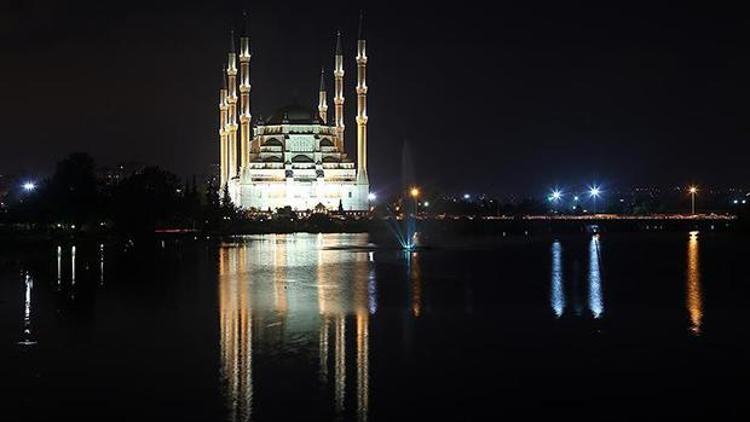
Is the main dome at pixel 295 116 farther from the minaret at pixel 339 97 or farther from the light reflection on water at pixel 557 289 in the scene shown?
the light reflection on water at pixel 557 289

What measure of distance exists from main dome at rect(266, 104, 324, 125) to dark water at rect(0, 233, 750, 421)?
74.0 meters

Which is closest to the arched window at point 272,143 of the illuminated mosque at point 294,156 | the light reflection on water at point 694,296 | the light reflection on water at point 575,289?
the illuminated mosque at point 294,156

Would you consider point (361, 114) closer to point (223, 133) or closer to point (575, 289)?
point (223, 133)

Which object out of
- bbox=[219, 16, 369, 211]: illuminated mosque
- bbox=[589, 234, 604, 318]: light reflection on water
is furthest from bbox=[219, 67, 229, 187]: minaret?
bbox=[589, 234, 604, 318]: light reflection on water

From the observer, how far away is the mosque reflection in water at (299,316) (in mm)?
14305

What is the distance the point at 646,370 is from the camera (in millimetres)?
15469

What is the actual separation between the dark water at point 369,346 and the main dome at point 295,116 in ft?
243

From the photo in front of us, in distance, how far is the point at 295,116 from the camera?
10731 centimetres

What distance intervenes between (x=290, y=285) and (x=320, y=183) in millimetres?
75277

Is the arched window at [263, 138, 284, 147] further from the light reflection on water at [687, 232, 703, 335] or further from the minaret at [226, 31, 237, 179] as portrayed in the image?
the light reflection on water at [687, 232, 703, 335]

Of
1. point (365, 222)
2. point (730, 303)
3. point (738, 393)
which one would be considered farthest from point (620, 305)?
point (365, 222)

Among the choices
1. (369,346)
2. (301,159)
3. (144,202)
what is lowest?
(369,346)

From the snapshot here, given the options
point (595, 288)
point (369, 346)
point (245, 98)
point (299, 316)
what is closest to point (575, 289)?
point (595, 288)

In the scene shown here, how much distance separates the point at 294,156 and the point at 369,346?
88075 mm
